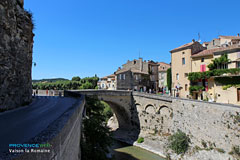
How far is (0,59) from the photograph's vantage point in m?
8.19

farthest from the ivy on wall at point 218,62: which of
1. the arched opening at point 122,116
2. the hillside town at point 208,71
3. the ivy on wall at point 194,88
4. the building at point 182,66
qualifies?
the arched opening at point 122,116

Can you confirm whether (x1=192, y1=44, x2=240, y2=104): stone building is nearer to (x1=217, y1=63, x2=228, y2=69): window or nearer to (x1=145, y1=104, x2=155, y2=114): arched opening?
(x1=217, y1=63, x2=228, y2=69): window

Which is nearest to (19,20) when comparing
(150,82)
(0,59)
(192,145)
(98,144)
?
(0,59)

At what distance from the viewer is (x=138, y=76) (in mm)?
40844

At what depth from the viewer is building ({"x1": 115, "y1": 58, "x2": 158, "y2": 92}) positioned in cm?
4000

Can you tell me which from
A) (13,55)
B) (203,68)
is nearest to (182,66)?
(203,68)

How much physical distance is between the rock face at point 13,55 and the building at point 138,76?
28.6m

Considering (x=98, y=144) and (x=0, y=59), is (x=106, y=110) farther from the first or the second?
(x=0, y=59)

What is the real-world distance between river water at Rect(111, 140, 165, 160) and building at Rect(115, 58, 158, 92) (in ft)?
55.7

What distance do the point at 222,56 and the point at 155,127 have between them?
45.1 feet

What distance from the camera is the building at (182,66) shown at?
2701 centimetres

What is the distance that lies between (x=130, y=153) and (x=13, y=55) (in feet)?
59.5

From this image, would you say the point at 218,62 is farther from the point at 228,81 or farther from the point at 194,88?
the point at 194,88

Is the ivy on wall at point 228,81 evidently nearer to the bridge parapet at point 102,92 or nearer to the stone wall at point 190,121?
the stone wall at point 190,121
